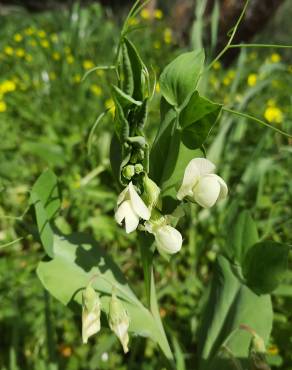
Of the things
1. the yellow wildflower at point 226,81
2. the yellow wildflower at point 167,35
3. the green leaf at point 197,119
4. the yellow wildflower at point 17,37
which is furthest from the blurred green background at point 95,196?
the yellow wildflower at point 167,35

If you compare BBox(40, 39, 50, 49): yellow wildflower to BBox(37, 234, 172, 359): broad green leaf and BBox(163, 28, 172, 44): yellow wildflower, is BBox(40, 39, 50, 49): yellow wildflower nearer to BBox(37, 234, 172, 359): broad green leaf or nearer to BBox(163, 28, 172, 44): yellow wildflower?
BBox(163, 28, 172, 44): yellow wildflower

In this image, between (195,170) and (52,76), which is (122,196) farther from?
(52,76)

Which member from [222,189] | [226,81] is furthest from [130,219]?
[226,81]

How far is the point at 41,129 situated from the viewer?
1955mm

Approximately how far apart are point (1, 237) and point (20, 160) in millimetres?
329

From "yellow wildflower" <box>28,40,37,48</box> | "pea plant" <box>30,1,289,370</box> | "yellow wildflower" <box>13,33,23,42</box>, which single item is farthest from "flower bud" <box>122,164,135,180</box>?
"yellow wildflower" <box>13,33,23,42</box>

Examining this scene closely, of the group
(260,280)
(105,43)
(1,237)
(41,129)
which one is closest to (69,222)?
(1,237)

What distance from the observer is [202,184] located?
0.55m

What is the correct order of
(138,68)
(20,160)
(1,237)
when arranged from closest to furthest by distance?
(138,68) < (1,237) < (20,160)

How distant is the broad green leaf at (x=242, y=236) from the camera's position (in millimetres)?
780

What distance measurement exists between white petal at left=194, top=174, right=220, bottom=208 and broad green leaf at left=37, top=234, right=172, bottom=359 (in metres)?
0.23

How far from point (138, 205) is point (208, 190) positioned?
0.09m

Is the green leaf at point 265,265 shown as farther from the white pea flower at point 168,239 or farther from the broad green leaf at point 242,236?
the white pea flower at point 168,239

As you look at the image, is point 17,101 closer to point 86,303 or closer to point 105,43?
point 105,43
